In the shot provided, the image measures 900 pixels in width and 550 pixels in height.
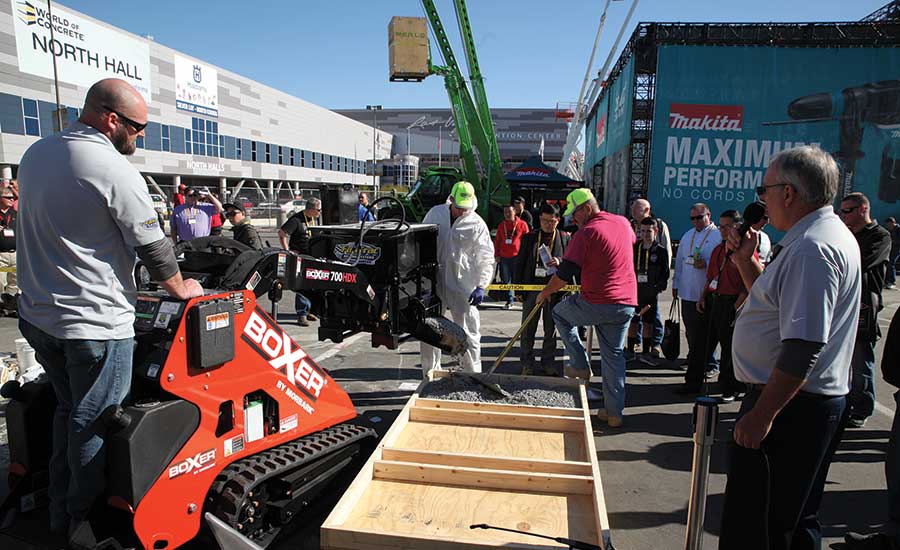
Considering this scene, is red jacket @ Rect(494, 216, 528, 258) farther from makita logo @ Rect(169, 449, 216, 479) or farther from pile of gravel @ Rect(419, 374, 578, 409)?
makita logo @ Rect(169, 449, 216, 479)

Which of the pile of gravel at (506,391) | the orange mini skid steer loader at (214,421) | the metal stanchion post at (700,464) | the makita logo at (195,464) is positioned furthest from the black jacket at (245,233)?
the metal stanchion post at (700,464)

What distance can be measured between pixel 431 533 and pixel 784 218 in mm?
2102

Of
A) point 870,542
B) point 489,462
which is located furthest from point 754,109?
point 489,462

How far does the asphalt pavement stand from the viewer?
10.8 ft

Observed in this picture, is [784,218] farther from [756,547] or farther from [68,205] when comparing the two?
[68,205]

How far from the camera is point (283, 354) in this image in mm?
3115

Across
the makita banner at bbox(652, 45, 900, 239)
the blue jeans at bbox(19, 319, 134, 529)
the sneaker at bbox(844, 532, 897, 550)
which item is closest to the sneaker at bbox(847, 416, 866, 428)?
the sneaker at bbox(844, 532, 897, 550)

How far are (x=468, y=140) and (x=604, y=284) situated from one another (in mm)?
16987

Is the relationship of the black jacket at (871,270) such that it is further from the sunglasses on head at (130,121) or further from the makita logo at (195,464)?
the sunglasses on head at (130,121)

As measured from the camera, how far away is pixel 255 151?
4503 centimetres

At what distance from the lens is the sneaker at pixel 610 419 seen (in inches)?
190

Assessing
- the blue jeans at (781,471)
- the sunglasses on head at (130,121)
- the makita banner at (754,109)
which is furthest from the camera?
the makita banner at (754,109)

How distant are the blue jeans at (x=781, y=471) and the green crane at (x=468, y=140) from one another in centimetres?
1660

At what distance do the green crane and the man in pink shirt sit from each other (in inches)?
551
